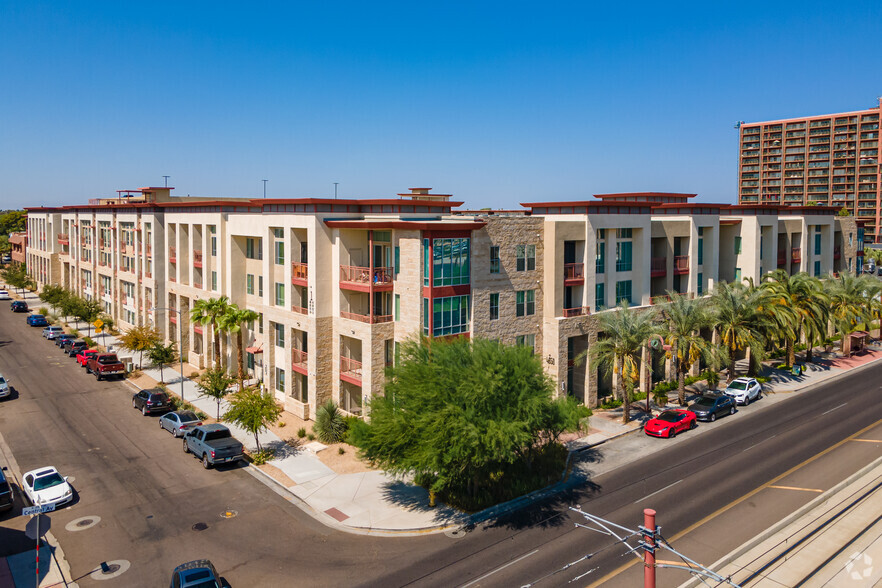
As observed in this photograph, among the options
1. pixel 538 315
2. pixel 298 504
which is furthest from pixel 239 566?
pixel 538 315

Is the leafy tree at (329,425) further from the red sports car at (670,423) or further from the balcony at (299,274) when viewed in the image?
the red sports car at (670,423)

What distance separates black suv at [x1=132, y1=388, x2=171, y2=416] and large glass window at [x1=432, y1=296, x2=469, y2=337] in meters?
20.0

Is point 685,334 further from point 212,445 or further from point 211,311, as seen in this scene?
point 211,311

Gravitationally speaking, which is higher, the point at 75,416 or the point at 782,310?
the point at 782,310

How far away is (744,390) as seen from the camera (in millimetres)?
45469

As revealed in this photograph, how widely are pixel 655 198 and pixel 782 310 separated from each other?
16010 millimetres

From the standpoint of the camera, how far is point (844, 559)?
2244cm

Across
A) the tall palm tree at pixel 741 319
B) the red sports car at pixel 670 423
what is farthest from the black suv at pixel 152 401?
the tall palm tree at pixel 741 319

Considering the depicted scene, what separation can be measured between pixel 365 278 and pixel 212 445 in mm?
12777

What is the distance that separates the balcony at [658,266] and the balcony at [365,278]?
2263cm

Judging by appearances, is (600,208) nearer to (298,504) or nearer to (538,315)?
(538,315)

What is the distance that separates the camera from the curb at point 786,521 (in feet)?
74.5

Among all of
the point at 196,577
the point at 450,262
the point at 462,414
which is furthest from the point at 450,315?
the point at 196,577

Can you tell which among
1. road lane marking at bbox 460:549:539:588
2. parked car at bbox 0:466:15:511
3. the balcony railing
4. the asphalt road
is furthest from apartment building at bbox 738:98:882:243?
parked car at bbox 0:466:15:511
